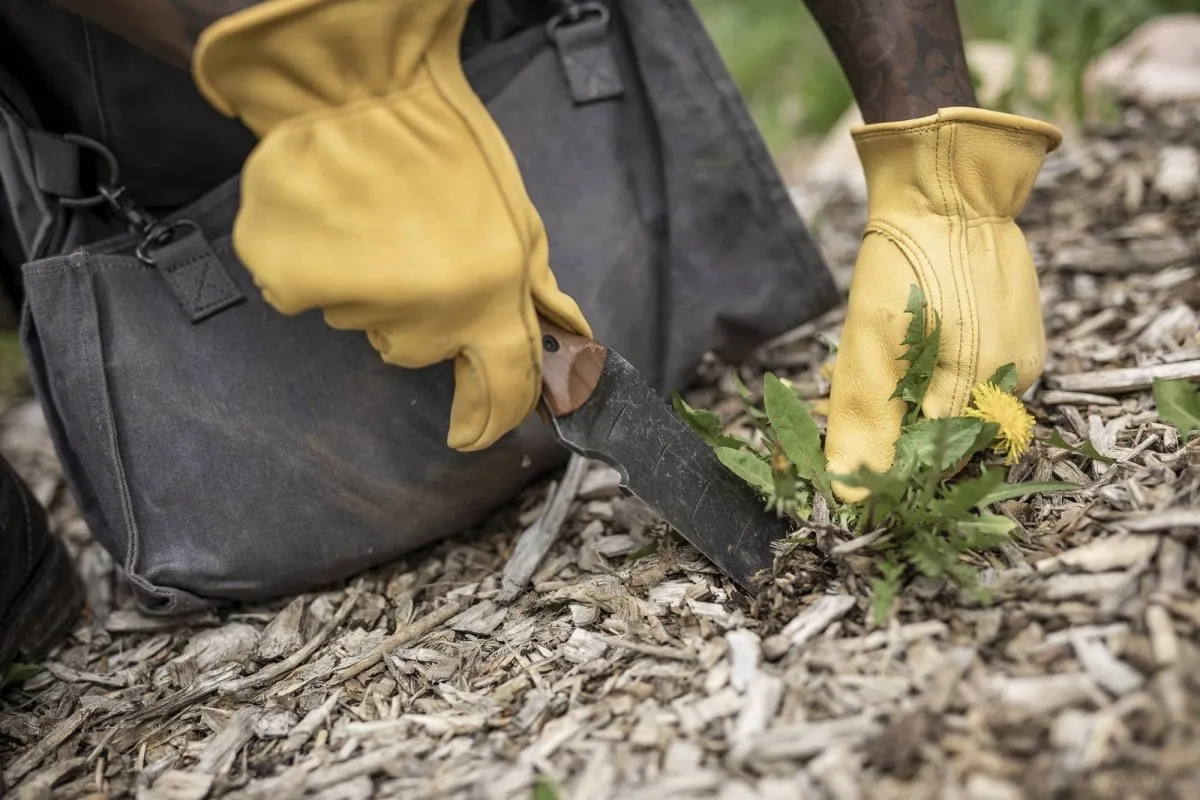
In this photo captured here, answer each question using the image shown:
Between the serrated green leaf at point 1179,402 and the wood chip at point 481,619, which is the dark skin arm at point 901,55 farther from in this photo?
the wood chip at point 481,619

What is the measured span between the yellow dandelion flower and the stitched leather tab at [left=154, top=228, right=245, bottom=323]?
1036 mm

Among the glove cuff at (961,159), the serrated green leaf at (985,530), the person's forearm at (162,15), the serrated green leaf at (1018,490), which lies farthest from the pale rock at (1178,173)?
the person's forearm at (162,15)

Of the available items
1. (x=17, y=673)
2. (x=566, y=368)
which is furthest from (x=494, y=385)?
(x=17, y=673)

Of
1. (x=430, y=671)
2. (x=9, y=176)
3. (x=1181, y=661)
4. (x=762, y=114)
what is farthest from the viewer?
(x=762, y=114)

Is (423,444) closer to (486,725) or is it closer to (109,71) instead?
(486,725)

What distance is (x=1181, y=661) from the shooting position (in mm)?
939

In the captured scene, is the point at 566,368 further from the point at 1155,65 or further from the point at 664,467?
the point at 1155,65

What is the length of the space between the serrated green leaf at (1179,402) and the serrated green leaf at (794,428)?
410 mm

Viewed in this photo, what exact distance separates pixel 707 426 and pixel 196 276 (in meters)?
0.76

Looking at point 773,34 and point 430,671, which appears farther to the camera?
point 773,34

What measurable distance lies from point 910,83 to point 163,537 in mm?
1239

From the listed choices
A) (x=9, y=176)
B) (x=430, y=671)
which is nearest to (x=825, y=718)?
(x=430, y=671)

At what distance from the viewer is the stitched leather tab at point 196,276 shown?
1.37 m

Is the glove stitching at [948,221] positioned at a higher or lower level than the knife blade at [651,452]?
higher
